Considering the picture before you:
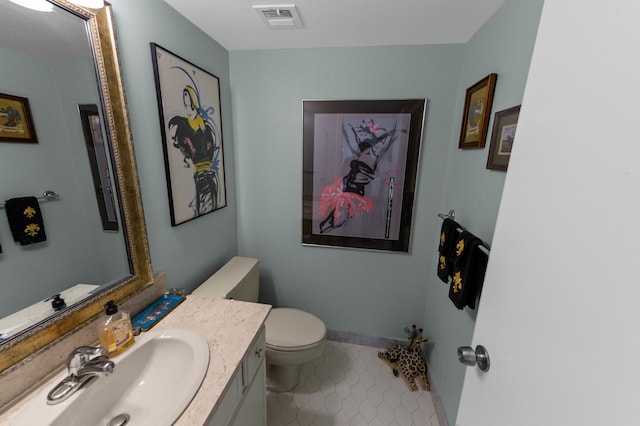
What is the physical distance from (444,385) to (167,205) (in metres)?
1.82

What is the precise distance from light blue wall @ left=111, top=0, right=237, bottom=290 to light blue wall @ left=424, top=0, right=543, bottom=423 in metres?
1.45

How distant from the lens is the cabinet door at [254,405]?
93 cm

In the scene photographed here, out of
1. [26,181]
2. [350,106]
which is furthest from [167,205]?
[350,106]

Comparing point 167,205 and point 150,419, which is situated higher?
point 167,205

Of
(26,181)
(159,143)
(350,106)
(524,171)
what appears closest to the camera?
(524,171)

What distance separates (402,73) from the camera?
4.98 feet

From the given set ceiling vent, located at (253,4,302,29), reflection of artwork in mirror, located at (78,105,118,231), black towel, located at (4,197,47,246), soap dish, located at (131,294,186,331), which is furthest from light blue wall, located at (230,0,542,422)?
black towel, located at (4,197,47,246)

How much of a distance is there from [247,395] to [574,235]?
3.62ft

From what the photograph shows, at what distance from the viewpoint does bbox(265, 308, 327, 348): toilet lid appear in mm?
1479

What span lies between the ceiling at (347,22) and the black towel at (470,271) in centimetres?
103

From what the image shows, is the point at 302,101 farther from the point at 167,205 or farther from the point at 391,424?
the point at 391,424

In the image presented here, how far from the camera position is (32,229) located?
2.27 ft

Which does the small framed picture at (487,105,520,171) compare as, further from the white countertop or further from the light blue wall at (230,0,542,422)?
the white countertop

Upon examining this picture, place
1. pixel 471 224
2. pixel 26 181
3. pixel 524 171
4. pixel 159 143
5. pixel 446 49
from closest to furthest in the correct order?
pixel 524 171
pixel 26 181
pixel 159 143
pixel 471 224
pixel 446 49
